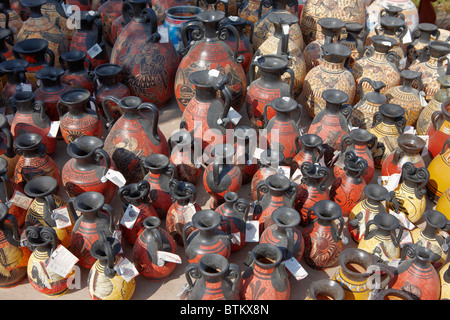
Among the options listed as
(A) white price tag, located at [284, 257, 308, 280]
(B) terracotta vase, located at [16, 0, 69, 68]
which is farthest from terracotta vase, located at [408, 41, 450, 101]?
(B) terracotta vase, located at [16, 0, 69, 68]

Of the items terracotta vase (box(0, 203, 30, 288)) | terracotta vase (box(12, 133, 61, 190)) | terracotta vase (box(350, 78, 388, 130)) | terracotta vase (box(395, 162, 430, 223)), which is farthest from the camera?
terracotta vase (box(350, 78, 388, 130))

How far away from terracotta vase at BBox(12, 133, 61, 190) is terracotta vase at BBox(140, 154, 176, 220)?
1.03 meters

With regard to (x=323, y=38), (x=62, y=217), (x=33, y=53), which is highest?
(x=33, y=53)

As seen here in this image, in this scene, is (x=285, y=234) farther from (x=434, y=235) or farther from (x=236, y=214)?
(x=434, y=235)

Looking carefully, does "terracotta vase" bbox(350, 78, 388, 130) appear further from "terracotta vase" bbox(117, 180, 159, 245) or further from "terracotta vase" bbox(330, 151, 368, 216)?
"terracotta vase" bbox(117, 180, 159, 245)

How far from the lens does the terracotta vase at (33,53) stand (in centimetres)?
559

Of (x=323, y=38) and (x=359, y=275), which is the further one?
(x=323, y=38)

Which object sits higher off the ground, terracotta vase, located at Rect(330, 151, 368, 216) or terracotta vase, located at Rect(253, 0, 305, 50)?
terracotta vase, located at Rect(253, 0, 305, 50)

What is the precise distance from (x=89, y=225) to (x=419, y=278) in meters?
2.62

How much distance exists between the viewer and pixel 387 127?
187 inches

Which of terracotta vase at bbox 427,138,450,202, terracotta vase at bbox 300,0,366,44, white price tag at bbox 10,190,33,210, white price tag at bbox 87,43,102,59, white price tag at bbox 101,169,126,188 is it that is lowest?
terracotta vase at bbox 427,138,450,202

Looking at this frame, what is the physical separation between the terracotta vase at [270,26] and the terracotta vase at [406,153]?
2.35 metres

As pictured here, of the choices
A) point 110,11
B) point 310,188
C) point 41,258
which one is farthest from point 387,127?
point 110,11

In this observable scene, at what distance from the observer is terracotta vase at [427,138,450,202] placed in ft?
14.5
